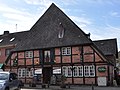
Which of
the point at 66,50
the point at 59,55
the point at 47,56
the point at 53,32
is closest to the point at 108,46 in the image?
the point at 53,32

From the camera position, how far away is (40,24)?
3953 cm

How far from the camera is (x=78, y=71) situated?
33.4 metres

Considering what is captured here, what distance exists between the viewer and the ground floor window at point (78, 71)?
107 ft

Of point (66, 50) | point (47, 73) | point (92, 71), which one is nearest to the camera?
point (92, 71)

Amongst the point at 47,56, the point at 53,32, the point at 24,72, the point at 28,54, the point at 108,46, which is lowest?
the point at 24,72

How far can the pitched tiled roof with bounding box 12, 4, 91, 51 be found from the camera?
34578 millimetres

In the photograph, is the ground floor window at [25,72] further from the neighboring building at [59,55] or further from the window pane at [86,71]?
the window pane at [86,71]

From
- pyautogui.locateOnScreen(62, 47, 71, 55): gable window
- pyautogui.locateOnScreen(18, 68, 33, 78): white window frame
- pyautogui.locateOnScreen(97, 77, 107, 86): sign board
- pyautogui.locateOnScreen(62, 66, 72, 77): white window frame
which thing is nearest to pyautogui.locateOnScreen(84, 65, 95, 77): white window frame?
pyautogui.locateOnScreen(97, 77, 107, 86): sign board

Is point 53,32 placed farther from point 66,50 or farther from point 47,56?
point 66,50

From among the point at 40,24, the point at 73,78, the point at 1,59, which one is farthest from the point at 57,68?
the point at 1,59

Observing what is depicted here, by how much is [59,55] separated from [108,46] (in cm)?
1378

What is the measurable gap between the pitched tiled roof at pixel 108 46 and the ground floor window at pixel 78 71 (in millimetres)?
11639

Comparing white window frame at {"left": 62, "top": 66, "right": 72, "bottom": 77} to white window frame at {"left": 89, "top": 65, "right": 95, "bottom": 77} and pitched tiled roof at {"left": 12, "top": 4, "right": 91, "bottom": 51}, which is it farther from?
pitched tiled roof at {"left": 12, "top": 4, "right": 91, "bottom": 51}

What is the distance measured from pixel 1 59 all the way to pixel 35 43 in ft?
37.3
